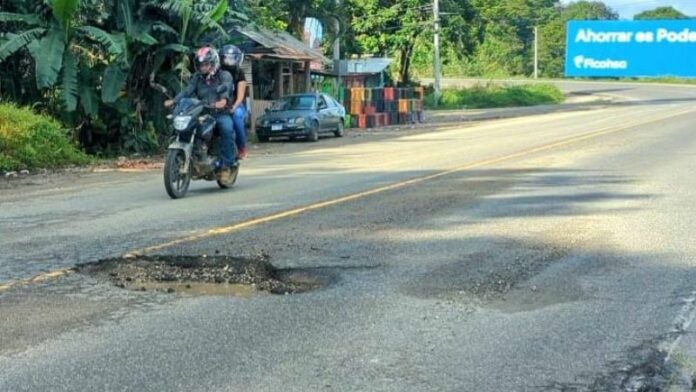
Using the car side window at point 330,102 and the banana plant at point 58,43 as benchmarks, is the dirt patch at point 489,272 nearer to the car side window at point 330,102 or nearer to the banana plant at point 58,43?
the banana plant at point 58,43

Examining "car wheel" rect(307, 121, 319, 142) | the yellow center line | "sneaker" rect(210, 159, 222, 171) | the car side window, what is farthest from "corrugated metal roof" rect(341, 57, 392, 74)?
"sneaker" rect(210, 159, 222, 171)

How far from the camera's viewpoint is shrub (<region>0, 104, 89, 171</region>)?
16.9 meters

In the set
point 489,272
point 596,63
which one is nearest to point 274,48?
point 596,63

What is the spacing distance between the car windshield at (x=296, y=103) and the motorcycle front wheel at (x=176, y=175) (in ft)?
50.6

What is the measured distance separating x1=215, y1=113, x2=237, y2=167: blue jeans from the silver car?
548 inches

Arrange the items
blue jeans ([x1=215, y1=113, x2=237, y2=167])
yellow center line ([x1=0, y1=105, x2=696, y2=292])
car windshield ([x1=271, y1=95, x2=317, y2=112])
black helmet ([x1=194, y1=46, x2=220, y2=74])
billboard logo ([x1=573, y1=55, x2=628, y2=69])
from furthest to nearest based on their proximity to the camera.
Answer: billboard logo ([x1=573, y1=55, x2=628, y2=69])
car windshield ([x1=271, y1=95, x2=317, y2=112])
blue jeans ([x1=215, y1=113, x2=237, y2=167])
black helmet ([x1=194, y1=46, x2=220, y2=74])
yellow center line ([x1=0, y1=105, x2=696, y2=292])

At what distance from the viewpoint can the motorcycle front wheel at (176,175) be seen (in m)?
11.3

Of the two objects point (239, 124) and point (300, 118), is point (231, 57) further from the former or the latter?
point (300, 118)

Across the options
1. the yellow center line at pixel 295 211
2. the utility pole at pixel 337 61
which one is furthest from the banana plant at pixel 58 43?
the utility pole at pixel 337 61

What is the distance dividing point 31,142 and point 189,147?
7249 millimetres

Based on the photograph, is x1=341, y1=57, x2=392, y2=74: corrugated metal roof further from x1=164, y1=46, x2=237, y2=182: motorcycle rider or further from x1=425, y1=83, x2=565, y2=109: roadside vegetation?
x1=164, y1=46, x2=237, y2=182: motorcycle rider

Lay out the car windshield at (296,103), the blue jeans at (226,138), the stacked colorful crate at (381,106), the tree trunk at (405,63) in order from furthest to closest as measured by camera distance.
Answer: the tree trunk at (405,63) → the stacked colorful crate at (381,106) → the car windshield at (296,103) → the blue jeans at (226,138)

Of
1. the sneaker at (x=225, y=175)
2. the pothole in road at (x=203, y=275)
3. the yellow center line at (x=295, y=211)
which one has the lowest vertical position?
the pothole in road at (x=203, y=275)

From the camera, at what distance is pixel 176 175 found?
11.6 meters
